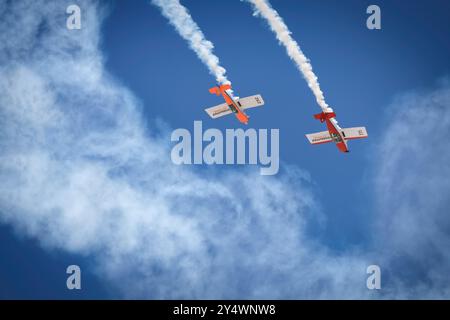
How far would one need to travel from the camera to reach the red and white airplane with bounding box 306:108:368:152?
3266cm

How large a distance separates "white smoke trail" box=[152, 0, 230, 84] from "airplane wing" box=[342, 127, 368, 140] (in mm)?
3438

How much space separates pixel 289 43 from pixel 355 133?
2.98 m

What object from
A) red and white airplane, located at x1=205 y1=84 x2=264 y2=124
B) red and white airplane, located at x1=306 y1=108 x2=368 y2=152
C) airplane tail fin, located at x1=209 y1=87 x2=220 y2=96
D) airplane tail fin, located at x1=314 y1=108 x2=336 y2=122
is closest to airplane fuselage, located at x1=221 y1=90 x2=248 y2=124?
red and white airplane, located at x1=205 y1=84 x2=264 y2=124

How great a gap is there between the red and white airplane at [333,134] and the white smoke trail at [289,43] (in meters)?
0.27

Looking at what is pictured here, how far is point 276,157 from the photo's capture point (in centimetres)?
3259

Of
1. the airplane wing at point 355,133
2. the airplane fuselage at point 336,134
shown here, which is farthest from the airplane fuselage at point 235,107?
the airplane wing at point 355,133

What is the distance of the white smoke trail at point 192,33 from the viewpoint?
3256 centimetres

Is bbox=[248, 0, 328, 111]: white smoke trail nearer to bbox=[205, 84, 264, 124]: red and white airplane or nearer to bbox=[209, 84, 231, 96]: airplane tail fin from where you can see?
bbox=[205, 84, 264, 124]: red and white airplane

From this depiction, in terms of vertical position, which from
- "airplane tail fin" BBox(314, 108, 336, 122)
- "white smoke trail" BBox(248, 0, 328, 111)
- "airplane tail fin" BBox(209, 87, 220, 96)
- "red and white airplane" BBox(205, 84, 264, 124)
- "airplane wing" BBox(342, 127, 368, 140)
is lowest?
"airplane wing" BBox(342, 127, 368, 140)

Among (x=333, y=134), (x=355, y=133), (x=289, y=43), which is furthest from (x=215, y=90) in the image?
(x=355, y=133)

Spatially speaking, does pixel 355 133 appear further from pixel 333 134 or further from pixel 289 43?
pixel 289 43
